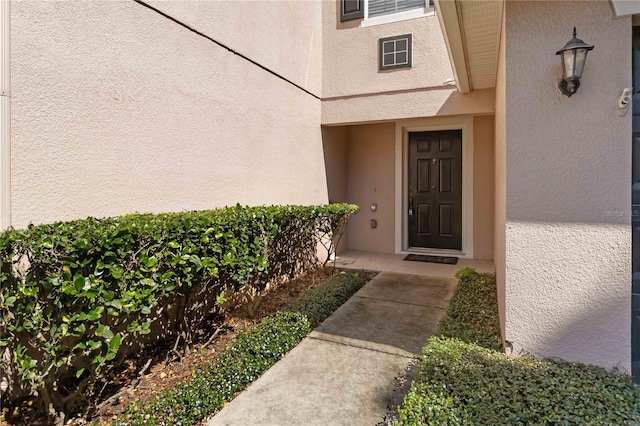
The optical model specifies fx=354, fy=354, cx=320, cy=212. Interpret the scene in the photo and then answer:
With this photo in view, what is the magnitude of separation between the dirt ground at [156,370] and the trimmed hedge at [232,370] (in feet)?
0.68

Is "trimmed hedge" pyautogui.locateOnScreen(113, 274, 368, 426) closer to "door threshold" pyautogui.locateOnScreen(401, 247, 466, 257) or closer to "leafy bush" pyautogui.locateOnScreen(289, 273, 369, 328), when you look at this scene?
"leafy bush" pyautogui.locateOnScreen(289, 273, 369, 328)

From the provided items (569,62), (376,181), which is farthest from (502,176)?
(376,181)

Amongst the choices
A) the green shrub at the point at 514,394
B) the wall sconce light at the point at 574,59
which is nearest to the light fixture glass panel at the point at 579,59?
the wall sconce light at the point at 574,59

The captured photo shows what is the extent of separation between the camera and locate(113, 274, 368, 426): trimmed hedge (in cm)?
227

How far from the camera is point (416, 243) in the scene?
24.4ft

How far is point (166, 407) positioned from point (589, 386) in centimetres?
265

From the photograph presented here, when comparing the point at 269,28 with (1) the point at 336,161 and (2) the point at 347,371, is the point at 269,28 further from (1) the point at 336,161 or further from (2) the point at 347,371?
(2) the point at 347,371

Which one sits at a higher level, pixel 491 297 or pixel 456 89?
pixel 456 89

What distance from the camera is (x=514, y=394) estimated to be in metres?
2.10

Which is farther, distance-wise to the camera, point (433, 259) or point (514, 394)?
point (433, 259)

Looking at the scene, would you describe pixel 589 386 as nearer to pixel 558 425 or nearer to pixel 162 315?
pixel 558 425

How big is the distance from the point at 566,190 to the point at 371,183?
199 inches

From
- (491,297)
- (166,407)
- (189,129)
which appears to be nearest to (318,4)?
(189,129)

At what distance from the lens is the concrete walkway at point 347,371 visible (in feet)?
7.74
